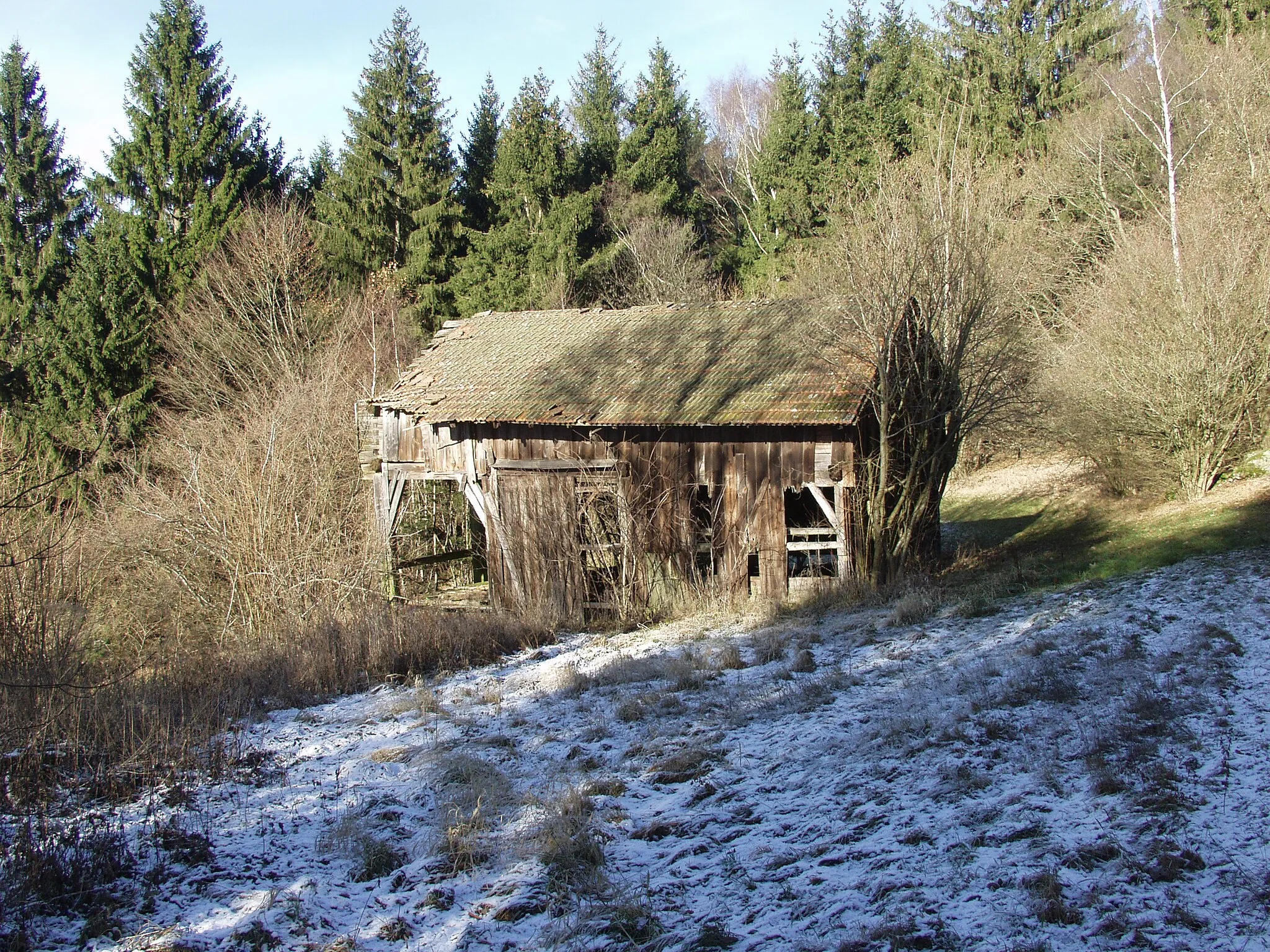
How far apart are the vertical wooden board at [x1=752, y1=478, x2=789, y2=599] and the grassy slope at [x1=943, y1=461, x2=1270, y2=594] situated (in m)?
2.50

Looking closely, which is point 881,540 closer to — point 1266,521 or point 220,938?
point 1266,521

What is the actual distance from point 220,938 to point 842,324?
11335mm

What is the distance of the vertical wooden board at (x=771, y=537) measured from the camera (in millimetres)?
13758

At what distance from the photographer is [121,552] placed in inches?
597

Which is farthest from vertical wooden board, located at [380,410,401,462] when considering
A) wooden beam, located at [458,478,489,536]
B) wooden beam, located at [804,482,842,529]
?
wooden beam, located at [804,482,842,529]

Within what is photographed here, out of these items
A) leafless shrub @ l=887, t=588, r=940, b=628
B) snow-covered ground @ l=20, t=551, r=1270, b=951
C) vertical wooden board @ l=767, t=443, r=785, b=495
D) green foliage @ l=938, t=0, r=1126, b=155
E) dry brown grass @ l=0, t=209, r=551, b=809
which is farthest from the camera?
green foliage @ l=938, t=0, r=1126, b=155

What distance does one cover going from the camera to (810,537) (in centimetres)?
1447

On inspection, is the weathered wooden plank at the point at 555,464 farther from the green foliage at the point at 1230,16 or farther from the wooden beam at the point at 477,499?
the green foliage at the point at 1230,16

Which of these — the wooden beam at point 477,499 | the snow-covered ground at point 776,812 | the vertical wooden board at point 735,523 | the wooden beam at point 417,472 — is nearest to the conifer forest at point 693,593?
the snow-covered ground at point 776,812

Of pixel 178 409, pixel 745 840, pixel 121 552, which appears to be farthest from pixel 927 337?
pixel 178 409

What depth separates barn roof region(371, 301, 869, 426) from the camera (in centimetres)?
1369

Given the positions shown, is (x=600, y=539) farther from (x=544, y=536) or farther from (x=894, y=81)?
(x=894, y=81)

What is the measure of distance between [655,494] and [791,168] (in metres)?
21.4

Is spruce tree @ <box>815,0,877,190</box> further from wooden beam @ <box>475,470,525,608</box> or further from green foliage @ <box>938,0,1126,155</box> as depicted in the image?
wooden beam @ <box>475,470,525,608</box>
